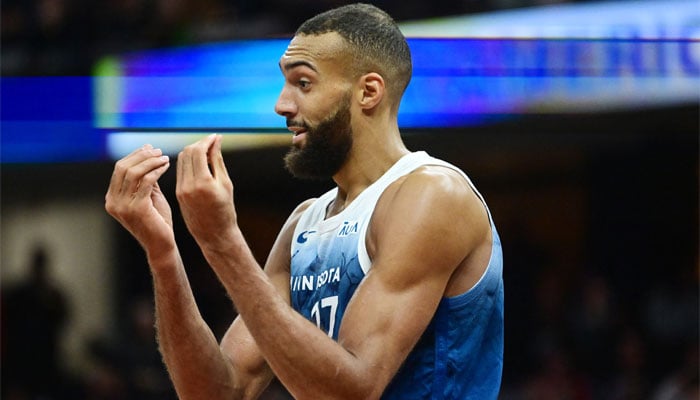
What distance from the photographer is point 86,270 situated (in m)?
13.7

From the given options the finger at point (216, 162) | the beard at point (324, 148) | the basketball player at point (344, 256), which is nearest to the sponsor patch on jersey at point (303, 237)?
the basketball player at point (344, 256)

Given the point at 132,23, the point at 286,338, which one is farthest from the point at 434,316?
the point at 132,23

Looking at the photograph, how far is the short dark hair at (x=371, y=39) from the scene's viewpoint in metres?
3.38

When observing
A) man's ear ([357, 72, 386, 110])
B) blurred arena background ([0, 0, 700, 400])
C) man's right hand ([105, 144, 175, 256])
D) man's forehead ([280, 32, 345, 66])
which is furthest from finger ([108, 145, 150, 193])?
blurred arena background ([0, 0, 700, 400])

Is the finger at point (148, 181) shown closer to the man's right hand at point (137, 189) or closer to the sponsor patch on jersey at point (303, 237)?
the man's right hand at point (137, 189)

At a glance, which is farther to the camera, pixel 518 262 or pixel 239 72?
pixel 518 262

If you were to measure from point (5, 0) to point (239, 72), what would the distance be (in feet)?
13.4

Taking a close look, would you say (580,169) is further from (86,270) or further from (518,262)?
(86,270)

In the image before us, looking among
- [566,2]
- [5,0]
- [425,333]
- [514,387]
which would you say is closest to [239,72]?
[566,2]

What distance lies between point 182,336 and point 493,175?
29.6ft

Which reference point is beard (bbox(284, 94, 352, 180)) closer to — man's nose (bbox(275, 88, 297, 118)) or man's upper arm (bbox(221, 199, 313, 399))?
man's nose (bbox(275, 88, 297, 118))

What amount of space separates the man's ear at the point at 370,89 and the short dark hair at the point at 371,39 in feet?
0.07

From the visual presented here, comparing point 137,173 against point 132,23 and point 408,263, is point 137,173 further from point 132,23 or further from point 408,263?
point 132,23

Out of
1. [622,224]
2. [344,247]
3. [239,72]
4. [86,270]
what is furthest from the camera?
[86,270]
